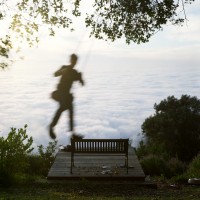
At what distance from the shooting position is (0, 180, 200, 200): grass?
11461 millimetres

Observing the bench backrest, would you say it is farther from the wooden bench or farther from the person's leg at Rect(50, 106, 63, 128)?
the person's leg at Rect(50, 106, 63, 128)

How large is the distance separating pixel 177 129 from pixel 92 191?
15.9 metres

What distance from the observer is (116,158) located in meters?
17.1

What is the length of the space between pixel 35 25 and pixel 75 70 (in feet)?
8.07

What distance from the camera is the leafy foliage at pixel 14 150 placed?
14180mm

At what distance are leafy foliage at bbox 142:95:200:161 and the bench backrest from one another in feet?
42.4

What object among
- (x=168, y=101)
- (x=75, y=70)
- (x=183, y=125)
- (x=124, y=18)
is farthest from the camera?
(x=168, y=101)

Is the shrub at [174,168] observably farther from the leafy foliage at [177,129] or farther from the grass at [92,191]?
the leafy foliage at [177,129]

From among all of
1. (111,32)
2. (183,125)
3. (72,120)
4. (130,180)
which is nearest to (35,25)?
(111,32)

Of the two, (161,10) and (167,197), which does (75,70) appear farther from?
(167,197)

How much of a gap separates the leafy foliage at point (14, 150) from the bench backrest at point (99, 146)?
4.70ft

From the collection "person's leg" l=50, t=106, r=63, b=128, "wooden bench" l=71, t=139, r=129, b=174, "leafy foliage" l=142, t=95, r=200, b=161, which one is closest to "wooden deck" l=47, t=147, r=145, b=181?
"wooden bench" l=71, t=139, r=129, b=174

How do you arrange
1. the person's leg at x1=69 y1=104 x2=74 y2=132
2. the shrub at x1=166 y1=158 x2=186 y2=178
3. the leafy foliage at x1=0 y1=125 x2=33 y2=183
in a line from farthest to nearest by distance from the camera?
the shrub at x1=166 y1=158 x2=186 y2=178 < the leafy foliage at x1=0 y1=125 x2=33 y2=183 < the person's leg at x1=69 y1=104 x2=74 y2=132

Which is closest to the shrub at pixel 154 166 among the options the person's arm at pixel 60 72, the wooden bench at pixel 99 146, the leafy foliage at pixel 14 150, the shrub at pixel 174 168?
the shrub at pixel 174 168
